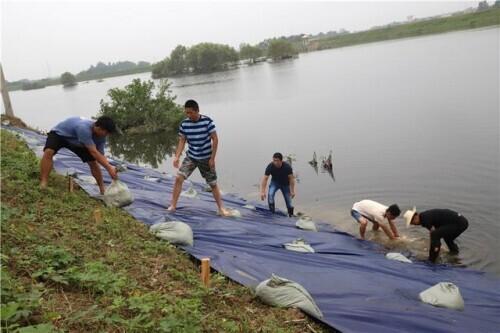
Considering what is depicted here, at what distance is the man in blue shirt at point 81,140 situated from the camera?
21.1 feet

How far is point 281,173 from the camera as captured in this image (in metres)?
Result: 9.62

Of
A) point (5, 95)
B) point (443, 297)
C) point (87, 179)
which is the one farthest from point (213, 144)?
point (5, 95)

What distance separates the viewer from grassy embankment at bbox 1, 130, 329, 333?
11.4 feet

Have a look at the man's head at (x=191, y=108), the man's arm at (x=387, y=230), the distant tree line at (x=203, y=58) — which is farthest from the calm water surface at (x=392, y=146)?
the distant tree line at (x=203, y=58)

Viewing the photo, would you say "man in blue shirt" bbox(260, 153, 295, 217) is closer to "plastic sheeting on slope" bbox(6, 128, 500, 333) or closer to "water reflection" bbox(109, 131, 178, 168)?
"plastic sheeting on slope" bbox(6, 128, 500, 333)

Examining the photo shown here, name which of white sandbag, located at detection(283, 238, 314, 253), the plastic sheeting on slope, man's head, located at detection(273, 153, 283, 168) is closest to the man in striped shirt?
the plastic sheeting on slope

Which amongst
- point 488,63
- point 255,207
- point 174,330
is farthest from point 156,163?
point 488,63

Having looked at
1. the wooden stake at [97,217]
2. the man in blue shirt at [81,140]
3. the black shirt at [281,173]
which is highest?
the man in blue shirt at [81,140]

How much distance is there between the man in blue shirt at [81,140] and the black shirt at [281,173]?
385 centimetres

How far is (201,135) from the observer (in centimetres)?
715

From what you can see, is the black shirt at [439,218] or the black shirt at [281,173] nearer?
the black shirt at [439,218]

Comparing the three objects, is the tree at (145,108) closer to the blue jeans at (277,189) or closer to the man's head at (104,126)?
the blue jeans at (277,189)

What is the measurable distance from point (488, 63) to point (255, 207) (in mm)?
33847

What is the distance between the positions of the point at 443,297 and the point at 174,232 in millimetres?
3549
